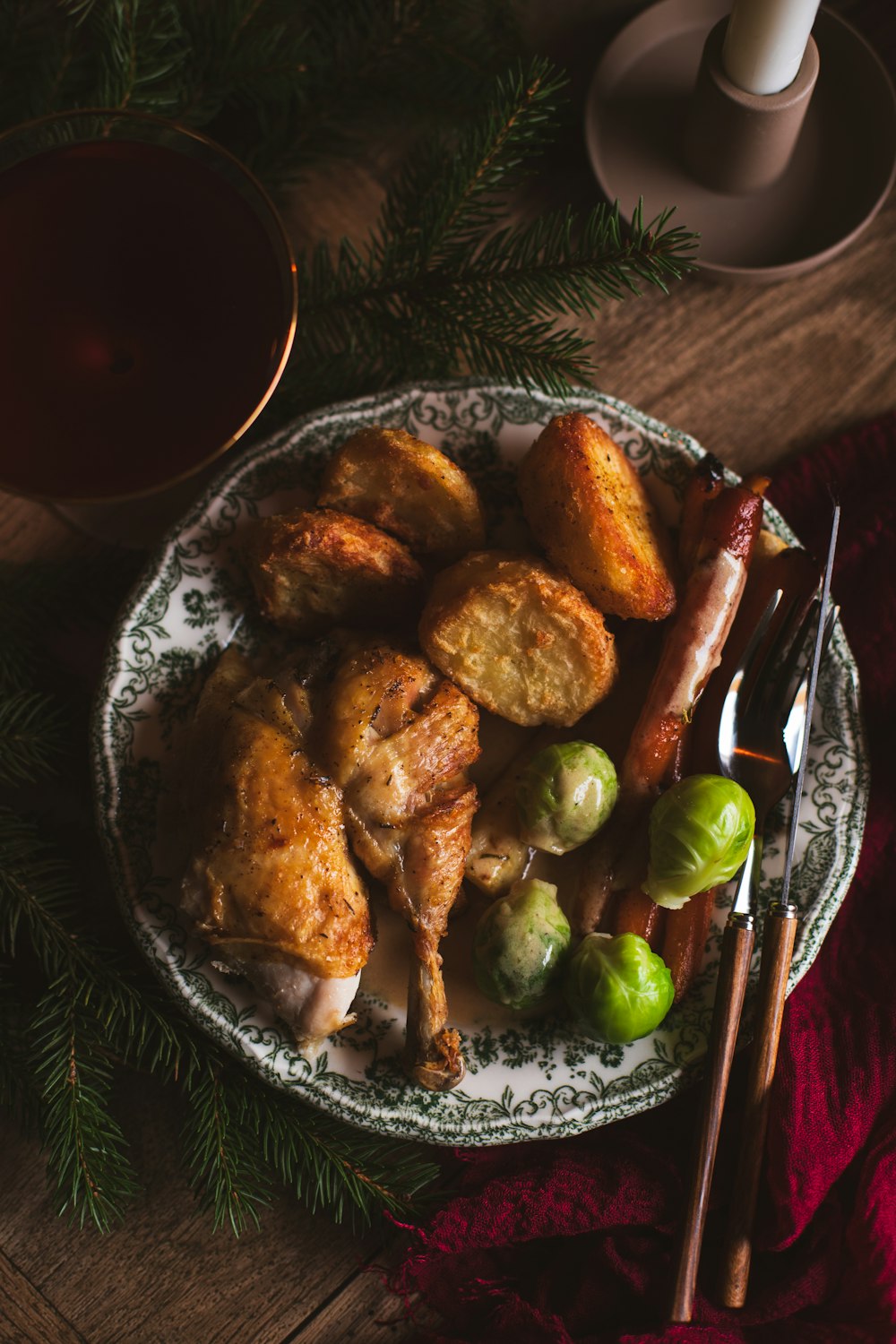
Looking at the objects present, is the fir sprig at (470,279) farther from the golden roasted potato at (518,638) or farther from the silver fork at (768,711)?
the silver fork at (768,711)

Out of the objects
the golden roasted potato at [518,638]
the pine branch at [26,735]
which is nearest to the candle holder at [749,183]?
the golden roasted potato at [518,638]

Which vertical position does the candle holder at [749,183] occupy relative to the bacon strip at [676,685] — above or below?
above

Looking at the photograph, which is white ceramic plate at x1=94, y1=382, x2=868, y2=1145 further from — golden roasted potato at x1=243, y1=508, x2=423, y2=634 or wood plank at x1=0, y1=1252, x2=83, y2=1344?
wood plank at x1=0, y1=1252, x2=83, y2=1344

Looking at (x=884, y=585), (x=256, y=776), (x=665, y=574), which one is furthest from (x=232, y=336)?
(x=884, y=585)

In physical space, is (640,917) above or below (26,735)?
below

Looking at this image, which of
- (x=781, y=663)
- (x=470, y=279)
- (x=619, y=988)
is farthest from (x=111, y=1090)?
(x=470, y=279)

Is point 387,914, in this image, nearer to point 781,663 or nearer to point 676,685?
point 676,685
